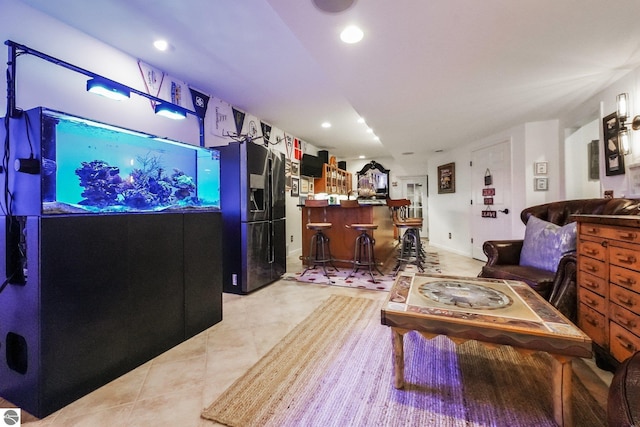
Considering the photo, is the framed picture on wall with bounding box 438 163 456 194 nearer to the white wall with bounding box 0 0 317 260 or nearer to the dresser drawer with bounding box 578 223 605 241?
the dresser drawer with bounding box 578 223 605 241

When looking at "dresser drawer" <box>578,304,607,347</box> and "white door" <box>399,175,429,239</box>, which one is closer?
"dresser drawer" <box>578,304,607,347</box>

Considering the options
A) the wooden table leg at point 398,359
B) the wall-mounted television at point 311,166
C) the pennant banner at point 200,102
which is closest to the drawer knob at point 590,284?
the wooden table leg at point 398,359

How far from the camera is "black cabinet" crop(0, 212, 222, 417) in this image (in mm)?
1369

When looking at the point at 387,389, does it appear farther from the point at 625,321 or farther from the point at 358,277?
the point at 358,277

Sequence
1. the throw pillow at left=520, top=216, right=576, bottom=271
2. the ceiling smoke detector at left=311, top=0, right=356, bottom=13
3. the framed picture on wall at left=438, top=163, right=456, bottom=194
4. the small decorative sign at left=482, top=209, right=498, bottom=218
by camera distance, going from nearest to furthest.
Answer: the ceiling smoke detector at left=311, top=0, right=356, bottom=13, the throw pillow at left=520, top=216, right=576, bottom=271, the small decorative sign at left=482, top=209, right=498, bottom=218, the framed picture on wall at left=438, top=163, right=456, bottom=194

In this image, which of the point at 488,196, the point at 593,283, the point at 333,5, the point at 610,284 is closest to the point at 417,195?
the point at 488,196

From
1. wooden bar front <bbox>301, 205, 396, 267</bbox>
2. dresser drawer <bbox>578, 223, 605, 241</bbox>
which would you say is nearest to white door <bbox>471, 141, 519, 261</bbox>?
wooden bar front <bbox>301, 205, 396, 267</bbox>

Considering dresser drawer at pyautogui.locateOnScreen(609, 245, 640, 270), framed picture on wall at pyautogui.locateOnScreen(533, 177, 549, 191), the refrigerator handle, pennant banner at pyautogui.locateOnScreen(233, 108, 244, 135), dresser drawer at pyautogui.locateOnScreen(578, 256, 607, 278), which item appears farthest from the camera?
pennant banner at pyautogui.locateOnScreen(233, 108, 244, 135)

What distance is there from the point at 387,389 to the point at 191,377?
1.17 m

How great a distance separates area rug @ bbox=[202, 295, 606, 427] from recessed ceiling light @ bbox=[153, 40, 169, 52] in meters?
2.77

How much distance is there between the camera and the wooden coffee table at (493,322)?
114cm

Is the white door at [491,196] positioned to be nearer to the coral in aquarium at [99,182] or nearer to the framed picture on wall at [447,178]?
the framed picture on wall at [447,178]

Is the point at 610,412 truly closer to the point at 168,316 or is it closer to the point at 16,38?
the point at 168,316

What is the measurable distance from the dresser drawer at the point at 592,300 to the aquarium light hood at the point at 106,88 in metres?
3.55
